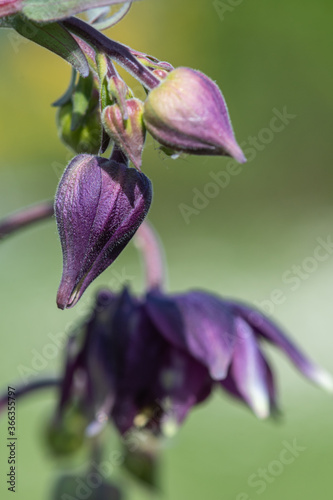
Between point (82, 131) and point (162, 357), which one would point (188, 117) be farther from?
point (162, 357)

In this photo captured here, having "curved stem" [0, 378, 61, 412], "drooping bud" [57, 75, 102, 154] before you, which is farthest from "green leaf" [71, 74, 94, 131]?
"curved stem" [0, 378, 61, 412]

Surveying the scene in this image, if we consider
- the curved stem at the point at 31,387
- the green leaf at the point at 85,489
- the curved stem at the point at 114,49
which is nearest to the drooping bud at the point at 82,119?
the curved stem at the point at 114,49

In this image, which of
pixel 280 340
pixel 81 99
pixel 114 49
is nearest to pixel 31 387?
pixel 280 340

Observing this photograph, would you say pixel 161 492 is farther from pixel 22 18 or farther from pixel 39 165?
pixel 39 165

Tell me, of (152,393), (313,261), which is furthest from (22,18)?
(313,261)

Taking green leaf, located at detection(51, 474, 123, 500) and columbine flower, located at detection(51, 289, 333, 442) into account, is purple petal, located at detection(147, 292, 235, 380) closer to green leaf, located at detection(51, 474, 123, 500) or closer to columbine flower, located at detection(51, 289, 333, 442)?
columbine flower, located at detection(51, 289, 333, 442)
